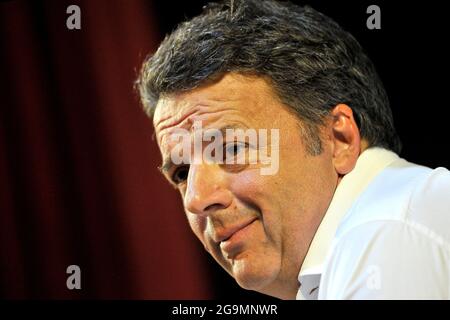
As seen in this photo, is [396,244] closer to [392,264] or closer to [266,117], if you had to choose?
[392,264]

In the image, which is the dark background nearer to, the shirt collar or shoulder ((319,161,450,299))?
the shirt collar

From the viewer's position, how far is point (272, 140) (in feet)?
5.54

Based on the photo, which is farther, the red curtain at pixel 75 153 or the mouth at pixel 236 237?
the red curtain at pixel 75 153

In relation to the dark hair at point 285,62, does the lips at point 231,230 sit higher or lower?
lower

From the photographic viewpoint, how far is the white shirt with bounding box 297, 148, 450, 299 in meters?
1.19

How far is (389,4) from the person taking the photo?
2137mm

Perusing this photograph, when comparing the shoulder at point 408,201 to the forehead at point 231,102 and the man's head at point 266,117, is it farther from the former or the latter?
the forehead at point 231,102

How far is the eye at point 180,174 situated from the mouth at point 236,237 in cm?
24

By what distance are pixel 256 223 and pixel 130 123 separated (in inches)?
37.0

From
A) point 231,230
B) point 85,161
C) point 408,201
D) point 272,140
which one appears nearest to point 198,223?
point 231,230

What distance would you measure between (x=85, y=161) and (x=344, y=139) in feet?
3.36

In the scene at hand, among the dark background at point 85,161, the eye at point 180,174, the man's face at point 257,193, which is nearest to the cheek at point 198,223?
the man's face at point 257,193

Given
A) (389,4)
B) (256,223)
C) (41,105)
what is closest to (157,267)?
(41,105)

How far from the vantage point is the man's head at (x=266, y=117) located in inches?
64.7
